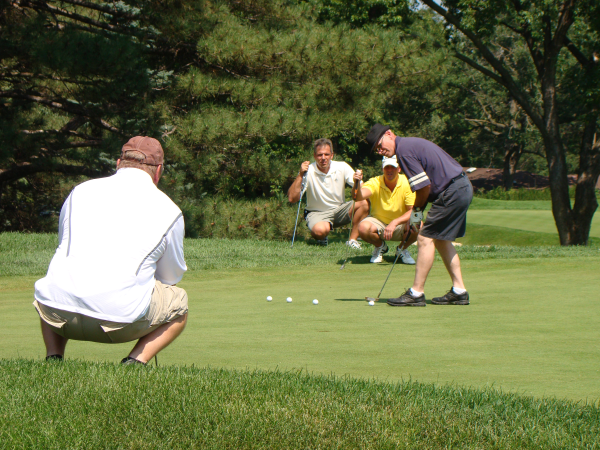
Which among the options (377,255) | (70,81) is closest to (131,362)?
(377,255)

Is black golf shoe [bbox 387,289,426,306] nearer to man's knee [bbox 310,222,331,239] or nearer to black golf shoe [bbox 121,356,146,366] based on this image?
black golf shoe [bbox 121,356,146,366]

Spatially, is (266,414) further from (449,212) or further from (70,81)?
(70,81)

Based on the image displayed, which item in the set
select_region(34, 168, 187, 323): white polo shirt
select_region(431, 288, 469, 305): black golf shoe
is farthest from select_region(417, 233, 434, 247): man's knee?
select_region(34, 168, 187, 323): white polo shirt

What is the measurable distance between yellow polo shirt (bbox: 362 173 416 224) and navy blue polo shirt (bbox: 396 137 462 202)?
3.40 m

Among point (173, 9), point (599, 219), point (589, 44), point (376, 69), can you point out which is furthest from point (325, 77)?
point (599, 219)

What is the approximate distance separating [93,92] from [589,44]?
12396 millimetres

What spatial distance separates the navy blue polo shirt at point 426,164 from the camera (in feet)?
18.9

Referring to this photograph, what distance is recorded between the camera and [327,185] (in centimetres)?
1063

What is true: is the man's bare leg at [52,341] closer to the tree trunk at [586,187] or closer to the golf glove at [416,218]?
the golf glove at [416,218]

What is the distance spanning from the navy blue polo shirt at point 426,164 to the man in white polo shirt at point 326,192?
13.8 ft

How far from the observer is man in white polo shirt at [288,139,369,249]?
10.2 metres

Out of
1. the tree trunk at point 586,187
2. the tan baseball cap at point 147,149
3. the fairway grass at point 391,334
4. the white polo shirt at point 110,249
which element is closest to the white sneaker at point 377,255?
the fairway grass at point 391,334

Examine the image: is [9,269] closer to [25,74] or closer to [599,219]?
[25,74]

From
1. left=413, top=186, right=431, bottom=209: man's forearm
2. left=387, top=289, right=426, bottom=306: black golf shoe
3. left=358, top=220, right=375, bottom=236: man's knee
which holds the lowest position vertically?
left=387, top=289, right=426, bottom=306: black golf shoe
